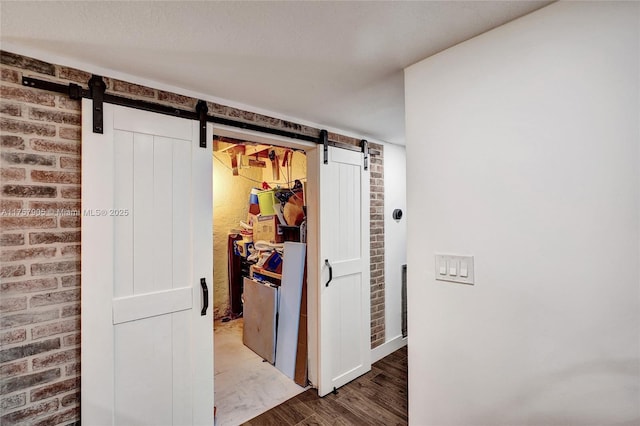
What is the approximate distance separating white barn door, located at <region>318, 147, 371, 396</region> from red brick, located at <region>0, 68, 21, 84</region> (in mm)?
1843

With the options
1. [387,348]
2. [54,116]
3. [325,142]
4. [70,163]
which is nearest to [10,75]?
[54,116]

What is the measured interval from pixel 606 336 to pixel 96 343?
7.22 feet

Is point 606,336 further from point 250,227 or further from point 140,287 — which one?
point 250,227

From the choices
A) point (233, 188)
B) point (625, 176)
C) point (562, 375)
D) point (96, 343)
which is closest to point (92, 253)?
point (96, 343)

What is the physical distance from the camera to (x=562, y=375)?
1124 mm

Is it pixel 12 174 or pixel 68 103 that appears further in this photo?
pixel 68 103

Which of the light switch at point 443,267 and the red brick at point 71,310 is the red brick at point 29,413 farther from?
the light switch at point 443,267

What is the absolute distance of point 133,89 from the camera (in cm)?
168

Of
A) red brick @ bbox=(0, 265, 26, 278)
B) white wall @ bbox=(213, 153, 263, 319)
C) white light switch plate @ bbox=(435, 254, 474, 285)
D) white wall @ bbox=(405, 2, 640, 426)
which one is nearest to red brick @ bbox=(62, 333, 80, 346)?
red brick @ bbox=(0, 265, 26, 278)

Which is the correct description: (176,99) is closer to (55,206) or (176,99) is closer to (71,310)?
(55,206)

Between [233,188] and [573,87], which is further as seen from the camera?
[233,188]

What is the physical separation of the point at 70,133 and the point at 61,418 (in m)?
1.41

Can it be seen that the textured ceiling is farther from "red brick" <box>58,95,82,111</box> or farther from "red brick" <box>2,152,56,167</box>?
"red brick" <box>2,152,56,167</box>

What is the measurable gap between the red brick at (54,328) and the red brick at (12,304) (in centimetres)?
12
